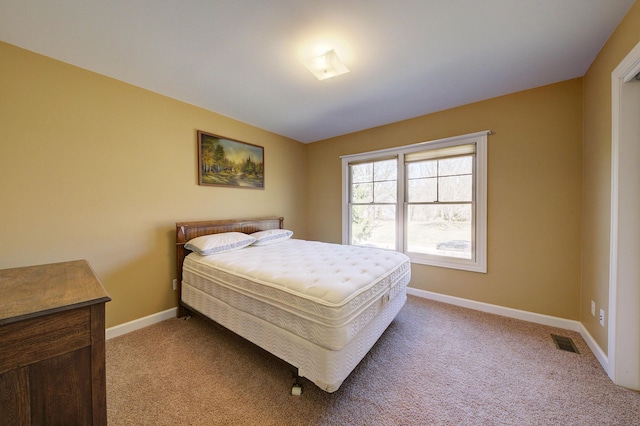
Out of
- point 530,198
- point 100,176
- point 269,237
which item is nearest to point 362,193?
point 269,237

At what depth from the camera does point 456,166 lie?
287 centimetres

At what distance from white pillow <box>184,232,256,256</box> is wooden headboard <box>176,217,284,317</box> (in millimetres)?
110

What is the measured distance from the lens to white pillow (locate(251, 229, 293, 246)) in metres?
2.95

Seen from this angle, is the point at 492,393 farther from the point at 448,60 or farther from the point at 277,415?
the point at 448,60

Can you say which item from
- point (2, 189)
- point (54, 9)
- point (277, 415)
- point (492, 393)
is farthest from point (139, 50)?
point (492, 393)

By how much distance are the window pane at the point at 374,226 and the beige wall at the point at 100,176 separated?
2143 mm

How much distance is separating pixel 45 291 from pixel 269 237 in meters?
2.11

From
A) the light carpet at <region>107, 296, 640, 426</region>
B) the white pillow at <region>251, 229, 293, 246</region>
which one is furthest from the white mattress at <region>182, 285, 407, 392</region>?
the white pillow at <region>251, 229, 293, 246</region>

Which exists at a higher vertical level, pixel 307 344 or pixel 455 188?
pixel 455 188

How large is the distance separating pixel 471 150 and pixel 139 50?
3494mm

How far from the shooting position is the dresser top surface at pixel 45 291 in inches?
32.8

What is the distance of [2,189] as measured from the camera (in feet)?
5.55

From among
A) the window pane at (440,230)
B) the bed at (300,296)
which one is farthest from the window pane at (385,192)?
the bed at (300,296)

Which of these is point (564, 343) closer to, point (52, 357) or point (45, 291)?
point (52, 357)
